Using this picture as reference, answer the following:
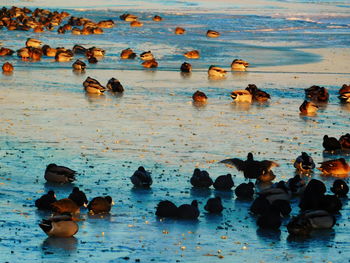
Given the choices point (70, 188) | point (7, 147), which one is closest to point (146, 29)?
point (7, 147)

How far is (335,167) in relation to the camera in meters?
16.7

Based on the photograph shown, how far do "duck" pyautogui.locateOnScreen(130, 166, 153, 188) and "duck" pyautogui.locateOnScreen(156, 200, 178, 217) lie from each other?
67.0 inches

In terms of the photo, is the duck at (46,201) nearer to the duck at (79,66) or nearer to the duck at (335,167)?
the duck at (335,167)

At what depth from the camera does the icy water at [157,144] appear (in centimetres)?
1229

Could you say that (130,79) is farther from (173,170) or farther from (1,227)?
(1,227)

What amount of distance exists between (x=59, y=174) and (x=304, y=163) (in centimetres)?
473

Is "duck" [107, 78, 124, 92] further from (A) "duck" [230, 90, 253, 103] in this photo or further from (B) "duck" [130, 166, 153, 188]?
(B) "duck" [130, 166, 153, 188]

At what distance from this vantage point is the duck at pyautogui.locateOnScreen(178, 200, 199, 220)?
13.4 metres

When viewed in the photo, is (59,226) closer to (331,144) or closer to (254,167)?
(254,167)

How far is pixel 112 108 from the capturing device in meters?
24.0

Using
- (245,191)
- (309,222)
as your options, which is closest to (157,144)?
(245,191)

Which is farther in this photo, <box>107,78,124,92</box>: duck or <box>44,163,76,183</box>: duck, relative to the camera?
<box>107,78,124,92</box>: duck

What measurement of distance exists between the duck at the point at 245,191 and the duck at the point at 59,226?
134 inches

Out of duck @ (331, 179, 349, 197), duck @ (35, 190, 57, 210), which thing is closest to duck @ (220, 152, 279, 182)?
duck @ (331, 179, 349, 197)
